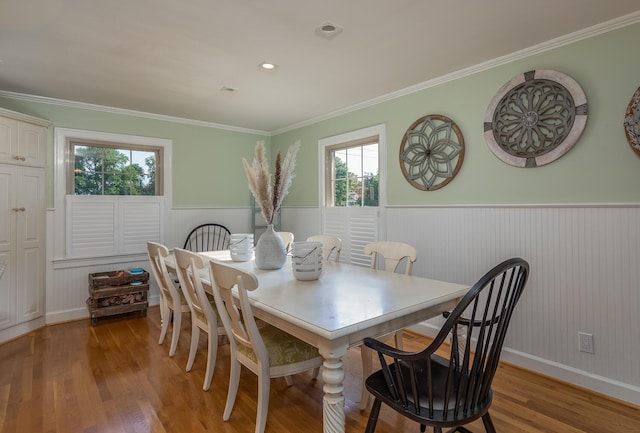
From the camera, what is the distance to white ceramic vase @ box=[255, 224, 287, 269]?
2.49 metres

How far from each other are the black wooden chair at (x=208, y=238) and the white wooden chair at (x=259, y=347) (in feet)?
8.93

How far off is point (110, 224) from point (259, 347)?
3095mm

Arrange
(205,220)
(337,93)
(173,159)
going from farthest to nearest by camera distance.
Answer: (205,220), (173,159), (337,93)

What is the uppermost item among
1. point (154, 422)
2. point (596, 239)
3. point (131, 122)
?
point (131, 122)

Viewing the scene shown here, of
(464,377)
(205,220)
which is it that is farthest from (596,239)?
(205,220)

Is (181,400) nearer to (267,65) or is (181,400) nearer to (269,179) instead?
(269,179)

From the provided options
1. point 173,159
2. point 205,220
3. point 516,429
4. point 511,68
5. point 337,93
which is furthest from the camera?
point 205,220

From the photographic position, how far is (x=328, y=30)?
2203 millimetres

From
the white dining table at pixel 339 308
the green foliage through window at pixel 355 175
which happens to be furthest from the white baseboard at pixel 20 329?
the green foliage through window at pixel 355 175

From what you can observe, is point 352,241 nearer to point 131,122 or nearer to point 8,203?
point 131,122

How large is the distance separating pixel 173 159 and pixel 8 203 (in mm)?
1677

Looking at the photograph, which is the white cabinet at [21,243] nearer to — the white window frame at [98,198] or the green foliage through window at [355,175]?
the white window frame at [98,198]

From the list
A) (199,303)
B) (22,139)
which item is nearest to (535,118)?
(199,303)

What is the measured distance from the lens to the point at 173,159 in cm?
436
